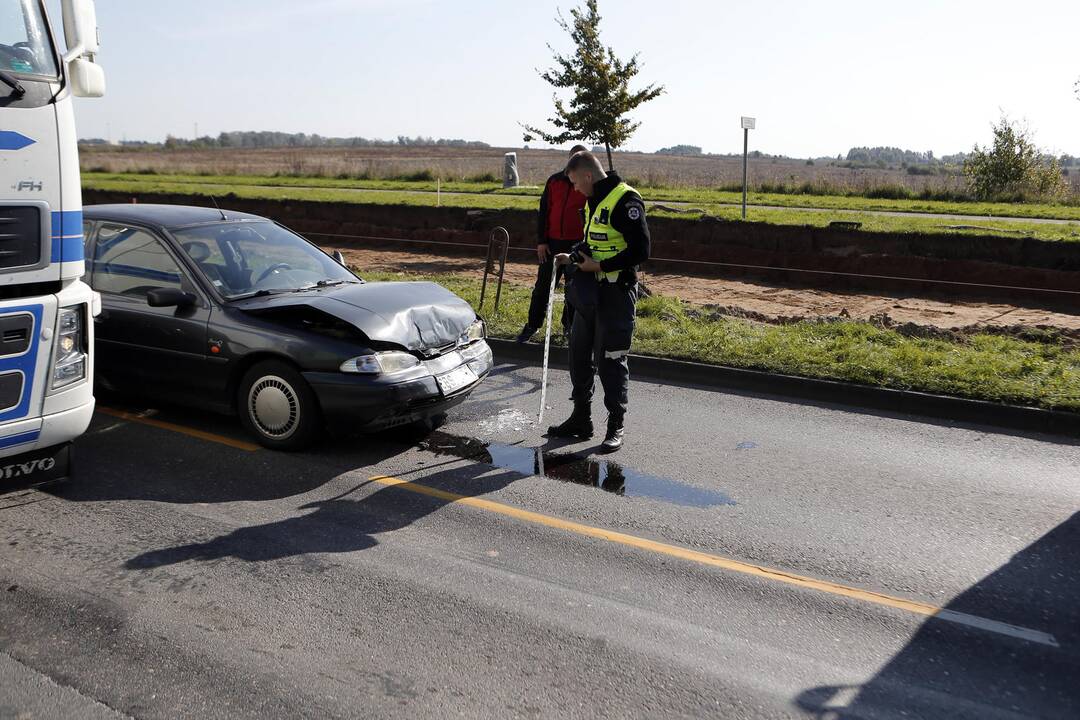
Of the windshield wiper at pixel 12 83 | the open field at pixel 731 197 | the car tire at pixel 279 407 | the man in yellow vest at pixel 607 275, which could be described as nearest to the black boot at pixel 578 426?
the man in yellow vest at pixel 607 275

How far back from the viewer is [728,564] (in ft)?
16.1

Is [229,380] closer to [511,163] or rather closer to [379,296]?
[379,296]

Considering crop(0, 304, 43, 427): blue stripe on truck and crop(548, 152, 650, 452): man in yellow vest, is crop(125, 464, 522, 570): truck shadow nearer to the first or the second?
crop(0, 304, 43, 427): blue stripe on truck

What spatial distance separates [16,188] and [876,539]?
491 centimetres

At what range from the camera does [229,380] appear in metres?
6.66

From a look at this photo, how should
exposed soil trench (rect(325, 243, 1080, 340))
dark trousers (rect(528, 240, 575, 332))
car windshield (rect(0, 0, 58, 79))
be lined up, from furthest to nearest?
exposed soil trench (rect(325, 243, 1080, 340)), dark trousers (rect(528, 240, 575, 332)), car windshield (rect(0, 0, 58, 79))

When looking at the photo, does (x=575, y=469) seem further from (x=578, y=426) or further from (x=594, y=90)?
(x=594, y=90)

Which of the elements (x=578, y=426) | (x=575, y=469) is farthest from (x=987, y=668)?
(x=578, y=426)

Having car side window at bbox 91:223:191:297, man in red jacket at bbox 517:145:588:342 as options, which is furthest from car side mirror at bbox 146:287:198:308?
man in red jacket at bbox 517:145:588:342

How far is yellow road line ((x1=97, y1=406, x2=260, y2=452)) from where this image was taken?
263 inches

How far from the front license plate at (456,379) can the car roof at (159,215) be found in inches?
91.3

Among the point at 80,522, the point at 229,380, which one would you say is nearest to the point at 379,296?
the point at 229,380

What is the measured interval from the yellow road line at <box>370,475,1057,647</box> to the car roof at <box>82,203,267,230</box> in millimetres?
2682

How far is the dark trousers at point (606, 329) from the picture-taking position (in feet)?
22.3
